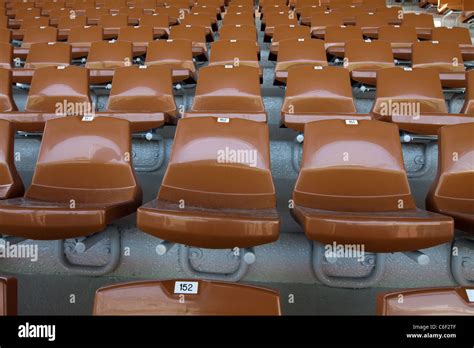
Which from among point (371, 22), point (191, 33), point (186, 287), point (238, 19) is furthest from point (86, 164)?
point (371, 22)

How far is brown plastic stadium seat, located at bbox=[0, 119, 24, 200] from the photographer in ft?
3.42

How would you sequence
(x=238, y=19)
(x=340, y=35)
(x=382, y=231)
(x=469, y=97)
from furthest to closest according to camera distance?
(x=238, y=19) < (x=340, y=35) < (x=469, y=97) < (x=382, y=231)

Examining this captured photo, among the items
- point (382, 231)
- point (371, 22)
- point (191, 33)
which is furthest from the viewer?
point (371, 22)

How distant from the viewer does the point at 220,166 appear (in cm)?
100

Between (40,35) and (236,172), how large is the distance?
6.15 ft

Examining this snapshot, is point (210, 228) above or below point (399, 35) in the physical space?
below

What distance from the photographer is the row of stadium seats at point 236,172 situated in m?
0.96

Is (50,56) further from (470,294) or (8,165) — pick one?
(470,294)

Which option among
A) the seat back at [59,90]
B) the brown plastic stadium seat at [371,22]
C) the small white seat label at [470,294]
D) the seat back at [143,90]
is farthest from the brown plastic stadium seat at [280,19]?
the small white seat label at [470,294]

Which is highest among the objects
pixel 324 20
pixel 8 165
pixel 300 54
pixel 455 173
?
pixel 324 20

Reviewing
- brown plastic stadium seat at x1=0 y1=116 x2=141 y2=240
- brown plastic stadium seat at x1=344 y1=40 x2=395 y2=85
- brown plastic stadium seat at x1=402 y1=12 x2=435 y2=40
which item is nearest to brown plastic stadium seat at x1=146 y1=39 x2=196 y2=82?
brown plastic stadium seat at x1=344 y1=40 x2=395 y2=85

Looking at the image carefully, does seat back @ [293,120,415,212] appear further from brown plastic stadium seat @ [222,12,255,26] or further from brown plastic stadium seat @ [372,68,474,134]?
brown plastic stadium seat @ [222,12,255,26]

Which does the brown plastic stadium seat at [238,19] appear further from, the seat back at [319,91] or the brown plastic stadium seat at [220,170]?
the brown plastic stadium seat at [220,170]

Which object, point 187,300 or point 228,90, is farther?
point 228,90
